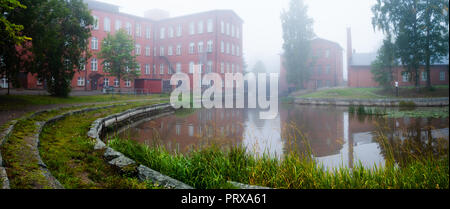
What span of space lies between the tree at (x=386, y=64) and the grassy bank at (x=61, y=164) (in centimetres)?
2985

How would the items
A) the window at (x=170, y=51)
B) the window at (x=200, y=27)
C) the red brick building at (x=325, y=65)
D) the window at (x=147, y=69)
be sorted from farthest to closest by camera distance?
1. the red brick building at (x=325, y=65)
2. the window at (x=147, y=69)
3. the window at (x=170, y=51)
4. the window at (x=200, y=27)

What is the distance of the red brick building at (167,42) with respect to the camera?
37.0 m

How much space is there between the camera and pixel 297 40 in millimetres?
41906

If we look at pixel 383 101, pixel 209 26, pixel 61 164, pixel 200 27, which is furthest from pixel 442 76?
pixel 61 164

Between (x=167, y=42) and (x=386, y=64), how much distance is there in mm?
30816

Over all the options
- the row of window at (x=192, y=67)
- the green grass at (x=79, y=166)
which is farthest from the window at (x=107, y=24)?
the green grass at (x=79, y=166)

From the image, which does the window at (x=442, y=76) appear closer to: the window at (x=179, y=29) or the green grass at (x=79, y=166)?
the window at (x=179, y=29)

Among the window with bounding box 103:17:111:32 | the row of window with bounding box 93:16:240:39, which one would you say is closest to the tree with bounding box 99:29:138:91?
the row of window with bounding box 93:16:240:39

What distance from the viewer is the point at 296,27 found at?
42062 mm

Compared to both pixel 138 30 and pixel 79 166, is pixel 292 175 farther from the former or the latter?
pixel 138 30

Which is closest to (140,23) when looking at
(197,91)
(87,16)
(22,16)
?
(197,91)

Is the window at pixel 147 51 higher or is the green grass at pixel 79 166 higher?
the window at pixel 147 51
